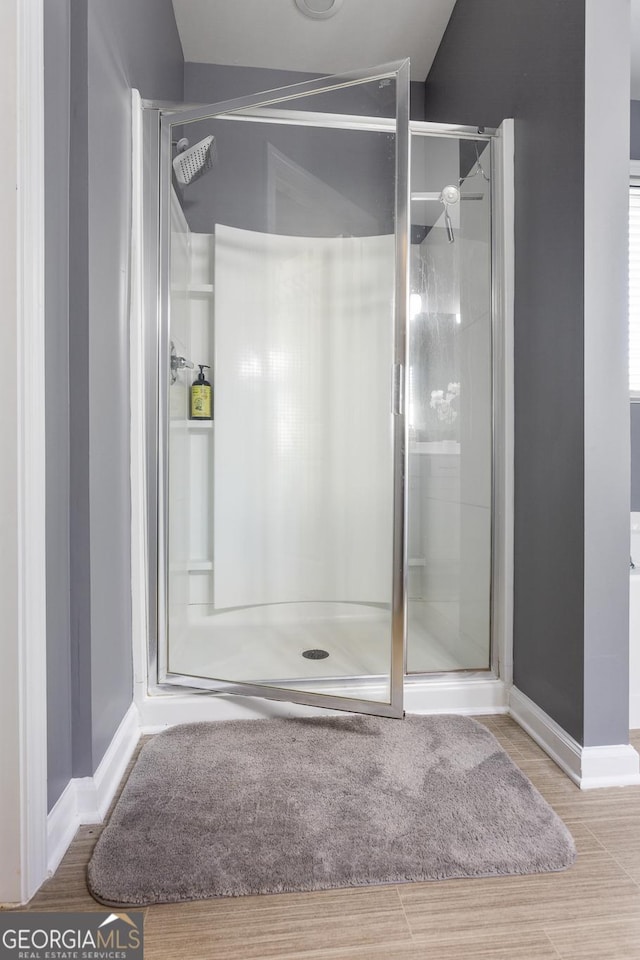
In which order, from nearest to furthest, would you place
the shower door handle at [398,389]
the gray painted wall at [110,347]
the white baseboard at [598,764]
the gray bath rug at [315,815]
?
the gray bath rug at [315,815] → the gray painted wall at [110,347] → the white baseboard at [598,764] → the shower door handle at [398,389]

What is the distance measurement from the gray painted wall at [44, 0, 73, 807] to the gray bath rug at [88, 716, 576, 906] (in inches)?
10.0

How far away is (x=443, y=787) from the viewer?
4.54 feet

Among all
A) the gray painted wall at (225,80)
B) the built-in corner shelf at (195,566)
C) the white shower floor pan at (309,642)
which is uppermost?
the gray painted wall at (225,80)

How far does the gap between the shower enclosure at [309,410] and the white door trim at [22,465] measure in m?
0.72

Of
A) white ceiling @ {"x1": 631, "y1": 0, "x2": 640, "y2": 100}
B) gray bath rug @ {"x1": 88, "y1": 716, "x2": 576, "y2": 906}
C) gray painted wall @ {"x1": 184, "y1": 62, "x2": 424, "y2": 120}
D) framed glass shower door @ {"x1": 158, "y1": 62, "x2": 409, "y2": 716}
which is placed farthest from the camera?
gray painted wall @ {"x1": 184, "y1": 62, "x2": 424, "y2": 120}

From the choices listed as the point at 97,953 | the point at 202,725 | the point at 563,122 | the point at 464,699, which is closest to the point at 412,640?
the point at 464,699

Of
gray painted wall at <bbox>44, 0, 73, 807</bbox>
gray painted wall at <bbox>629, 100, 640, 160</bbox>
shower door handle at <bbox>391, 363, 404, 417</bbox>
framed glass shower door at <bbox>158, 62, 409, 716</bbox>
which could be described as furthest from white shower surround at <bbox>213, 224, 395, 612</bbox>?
gray painted wall at <bbox>629, 100, 640, 160</bbox>

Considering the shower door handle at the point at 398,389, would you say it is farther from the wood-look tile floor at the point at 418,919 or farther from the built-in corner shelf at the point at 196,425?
the wood-look tile floor at the point at 418,919

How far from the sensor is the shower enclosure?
1.75 meters

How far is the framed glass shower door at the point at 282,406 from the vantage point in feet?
5.56

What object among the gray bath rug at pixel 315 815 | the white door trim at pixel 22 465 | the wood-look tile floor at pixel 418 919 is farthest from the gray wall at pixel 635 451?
the white door trim at pixel 22 465

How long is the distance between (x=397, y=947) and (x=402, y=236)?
1622mm

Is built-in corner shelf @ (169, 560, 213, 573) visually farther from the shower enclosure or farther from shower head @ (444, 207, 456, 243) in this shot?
shower head @ (444, 207, 456, 243)

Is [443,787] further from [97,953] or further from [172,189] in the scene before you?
[172,189]
